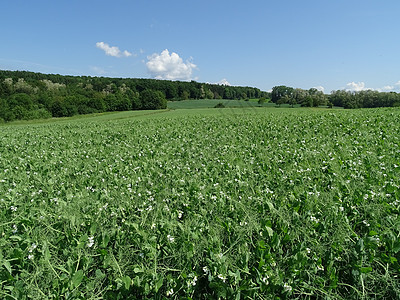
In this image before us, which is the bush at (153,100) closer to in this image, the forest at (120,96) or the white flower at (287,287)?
the forest at (120,96)

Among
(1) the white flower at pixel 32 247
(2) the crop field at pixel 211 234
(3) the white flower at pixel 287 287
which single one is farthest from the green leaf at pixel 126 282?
(3) the white flower at pixel 287 287

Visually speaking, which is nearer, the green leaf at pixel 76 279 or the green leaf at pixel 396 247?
the green leaf at pixel 76 279

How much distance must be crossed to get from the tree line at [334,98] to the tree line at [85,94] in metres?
25.8

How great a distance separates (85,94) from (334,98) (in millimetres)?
95298

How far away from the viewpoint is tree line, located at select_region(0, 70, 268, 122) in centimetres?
8075

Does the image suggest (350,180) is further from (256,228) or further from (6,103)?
(6,103)

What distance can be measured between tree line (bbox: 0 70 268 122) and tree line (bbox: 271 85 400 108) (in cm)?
2584

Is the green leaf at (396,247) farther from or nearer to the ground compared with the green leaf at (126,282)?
farther from the ground

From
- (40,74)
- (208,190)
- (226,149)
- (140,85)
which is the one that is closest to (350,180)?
(208,190)

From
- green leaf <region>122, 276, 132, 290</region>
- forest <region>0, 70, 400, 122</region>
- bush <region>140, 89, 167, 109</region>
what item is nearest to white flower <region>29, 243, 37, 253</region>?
green leaf <region>122, 276, 132, 290</region>

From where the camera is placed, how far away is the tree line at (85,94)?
80750 mm

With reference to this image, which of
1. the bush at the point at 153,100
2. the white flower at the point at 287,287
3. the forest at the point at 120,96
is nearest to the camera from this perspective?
the white flower at the point at 287,287

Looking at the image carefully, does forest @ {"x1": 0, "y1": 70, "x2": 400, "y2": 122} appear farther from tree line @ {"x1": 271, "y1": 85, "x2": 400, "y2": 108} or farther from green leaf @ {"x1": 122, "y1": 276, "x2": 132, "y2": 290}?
green leaf @ {"x1": 122, "y1": 276, "x2": 132, "y2": 290}

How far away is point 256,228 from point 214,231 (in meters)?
0.61
